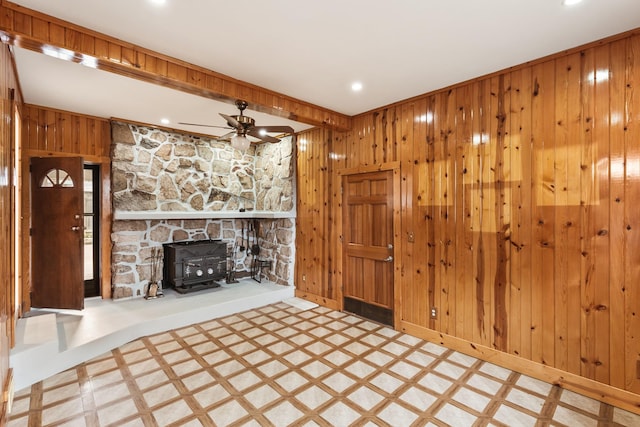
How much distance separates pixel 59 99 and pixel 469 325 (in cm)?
527

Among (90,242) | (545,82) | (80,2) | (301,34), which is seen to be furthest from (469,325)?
(90,242)

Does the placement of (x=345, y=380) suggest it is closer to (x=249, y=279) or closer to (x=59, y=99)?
(x=249, y=279)

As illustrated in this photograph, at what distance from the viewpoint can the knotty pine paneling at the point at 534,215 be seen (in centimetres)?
226

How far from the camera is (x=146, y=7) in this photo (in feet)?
6.34

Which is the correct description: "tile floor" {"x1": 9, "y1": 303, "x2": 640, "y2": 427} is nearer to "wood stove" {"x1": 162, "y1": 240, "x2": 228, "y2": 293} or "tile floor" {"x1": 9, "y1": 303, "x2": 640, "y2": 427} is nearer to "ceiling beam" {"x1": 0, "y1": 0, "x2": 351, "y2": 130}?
"wood stove" {"x1": 162, "y1": 240, "x2": 228, "y2": 293}

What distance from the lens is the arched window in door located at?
3643 millimetres

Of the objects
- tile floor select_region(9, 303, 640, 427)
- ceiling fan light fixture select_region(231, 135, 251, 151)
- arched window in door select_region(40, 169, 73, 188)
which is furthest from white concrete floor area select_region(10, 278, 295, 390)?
ceiling fan light fixture select_region(231, 135, 251, 151)

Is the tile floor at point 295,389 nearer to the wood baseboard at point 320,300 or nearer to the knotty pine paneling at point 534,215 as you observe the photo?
Result: the knotty pine paneling at point 534,215

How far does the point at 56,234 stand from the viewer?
3.65 metres

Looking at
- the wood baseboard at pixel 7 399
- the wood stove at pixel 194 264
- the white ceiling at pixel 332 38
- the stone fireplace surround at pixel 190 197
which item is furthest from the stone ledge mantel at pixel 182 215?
the wood baseboard at pixel 7 399

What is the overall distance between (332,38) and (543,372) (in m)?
3.31

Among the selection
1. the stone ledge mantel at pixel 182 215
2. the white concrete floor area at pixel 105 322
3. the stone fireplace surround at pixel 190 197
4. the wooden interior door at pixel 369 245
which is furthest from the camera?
the stone fireplace surround at pixel 190 197

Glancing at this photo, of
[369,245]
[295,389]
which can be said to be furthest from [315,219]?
[295,389]

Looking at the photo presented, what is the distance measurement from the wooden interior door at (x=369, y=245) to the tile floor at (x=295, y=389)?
629mm
